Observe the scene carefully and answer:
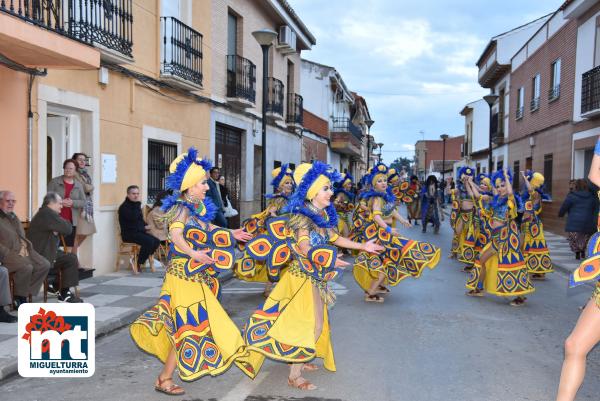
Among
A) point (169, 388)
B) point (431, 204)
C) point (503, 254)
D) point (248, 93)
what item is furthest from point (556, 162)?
point (169, 388)

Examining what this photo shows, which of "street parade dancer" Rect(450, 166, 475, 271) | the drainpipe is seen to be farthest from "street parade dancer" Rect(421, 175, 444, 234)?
the drainpipe

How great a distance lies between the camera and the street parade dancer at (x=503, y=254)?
749 centimetres

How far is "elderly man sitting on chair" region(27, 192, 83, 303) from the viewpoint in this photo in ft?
22.4

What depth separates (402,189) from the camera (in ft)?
39.5

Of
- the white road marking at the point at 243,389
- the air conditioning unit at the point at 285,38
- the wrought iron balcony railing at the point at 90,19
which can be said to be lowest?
the white road marking at the point at 243,389

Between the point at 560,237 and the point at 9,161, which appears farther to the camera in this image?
the point at 560,237

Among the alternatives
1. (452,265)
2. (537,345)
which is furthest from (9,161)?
(452,265)

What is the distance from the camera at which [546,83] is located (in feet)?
66.2

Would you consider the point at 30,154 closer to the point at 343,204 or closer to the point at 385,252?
the point at 385,252

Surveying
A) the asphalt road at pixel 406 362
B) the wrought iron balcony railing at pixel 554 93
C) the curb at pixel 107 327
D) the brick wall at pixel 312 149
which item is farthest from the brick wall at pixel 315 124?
the curb at pixel 107 327

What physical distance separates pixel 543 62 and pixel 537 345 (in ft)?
57.3

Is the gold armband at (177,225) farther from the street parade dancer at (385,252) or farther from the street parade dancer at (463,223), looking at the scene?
the street parade dancer at (463,223)

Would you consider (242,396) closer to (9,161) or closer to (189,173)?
(189,173)

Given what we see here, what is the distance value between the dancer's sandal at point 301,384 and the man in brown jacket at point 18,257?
11.9 feet
